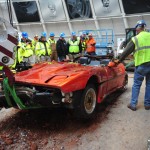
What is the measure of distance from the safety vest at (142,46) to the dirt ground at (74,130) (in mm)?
1086

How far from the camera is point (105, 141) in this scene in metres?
4.69

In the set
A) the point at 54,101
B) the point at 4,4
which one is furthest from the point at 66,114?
the point at 4,4

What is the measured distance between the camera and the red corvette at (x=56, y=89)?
464cm

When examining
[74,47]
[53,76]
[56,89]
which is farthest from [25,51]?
[56,89]

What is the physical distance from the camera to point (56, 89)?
4.68m

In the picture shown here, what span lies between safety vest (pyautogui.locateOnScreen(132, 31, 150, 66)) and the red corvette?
2.69 ft

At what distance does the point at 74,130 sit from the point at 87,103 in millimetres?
553

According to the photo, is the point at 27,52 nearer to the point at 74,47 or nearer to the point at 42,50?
the point at 42,50

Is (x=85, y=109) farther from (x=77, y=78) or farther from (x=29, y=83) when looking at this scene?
(x=29, y=83)

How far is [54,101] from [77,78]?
21.7 inches

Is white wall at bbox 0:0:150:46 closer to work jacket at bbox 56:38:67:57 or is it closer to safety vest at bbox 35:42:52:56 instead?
work jacket at bbox 56:38:67:57


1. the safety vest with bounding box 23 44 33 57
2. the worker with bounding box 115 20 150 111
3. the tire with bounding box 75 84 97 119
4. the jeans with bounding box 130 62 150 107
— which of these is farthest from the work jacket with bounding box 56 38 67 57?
the tire with bounding box 75 84 97 119

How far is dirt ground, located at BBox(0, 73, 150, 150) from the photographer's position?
462cm

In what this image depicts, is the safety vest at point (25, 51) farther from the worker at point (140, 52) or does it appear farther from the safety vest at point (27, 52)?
the worker at point (140, 52)
